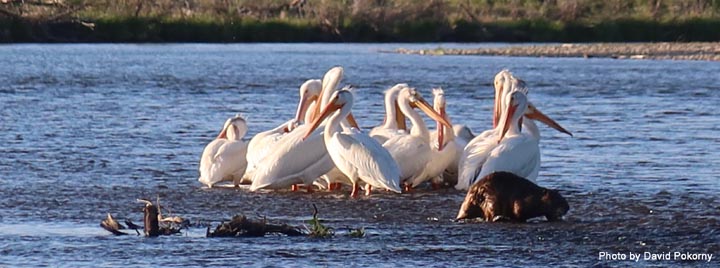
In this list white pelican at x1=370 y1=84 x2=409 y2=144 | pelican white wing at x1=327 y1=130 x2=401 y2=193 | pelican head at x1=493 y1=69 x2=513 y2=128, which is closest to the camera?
pelican white wing at x1=327 y1=130 x2=401 y2=193

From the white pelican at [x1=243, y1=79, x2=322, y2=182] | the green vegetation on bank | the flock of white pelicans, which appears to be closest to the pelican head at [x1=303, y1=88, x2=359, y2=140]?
the flock of white pelicans

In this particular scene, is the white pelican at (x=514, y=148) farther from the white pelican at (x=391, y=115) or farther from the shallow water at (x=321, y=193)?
the white pelican at (x=391, y=115)

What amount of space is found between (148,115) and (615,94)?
8224mm

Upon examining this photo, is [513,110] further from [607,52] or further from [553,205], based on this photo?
Answer: [607,52]

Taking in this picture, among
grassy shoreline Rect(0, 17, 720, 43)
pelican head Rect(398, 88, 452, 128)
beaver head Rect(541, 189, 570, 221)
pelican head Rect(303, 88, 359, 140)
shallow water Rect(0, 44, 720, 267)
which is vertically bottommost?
grassy shoreline Rect(0, 17, 720, 43)

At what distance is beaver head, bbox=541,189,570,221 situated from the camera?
977 cm

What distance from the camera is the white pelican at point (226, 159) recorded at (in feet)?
38.8

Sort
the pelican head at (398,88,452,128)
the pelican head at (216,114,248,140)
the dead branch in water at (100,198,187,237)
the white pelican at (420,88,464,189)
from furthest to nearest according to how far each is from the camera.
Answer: the pelican head at (216,114,248,140)
the pelican head at (398,88,452,128)
the white pelican at (420,88,464,189)
the dead branch in water at (100,198,187,237)

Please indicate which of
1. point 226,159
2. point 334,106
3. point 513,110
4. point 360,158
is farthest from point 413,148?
point 226,159

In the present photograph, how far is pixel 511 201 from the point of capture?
32.1 ft

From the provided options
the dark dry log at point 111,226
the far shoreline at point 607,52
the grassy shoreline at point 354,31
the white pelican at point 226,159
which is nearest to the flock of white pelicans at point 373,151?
the white pelican at point 226,159

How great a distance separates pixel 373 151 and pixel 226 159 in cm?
138

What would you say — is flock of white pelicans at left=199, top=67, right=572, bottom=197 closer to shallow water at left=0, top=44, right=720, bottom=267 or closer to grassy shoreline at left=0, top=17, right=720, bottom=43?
shallow water at left=0, top=44, right=720, bottom=267

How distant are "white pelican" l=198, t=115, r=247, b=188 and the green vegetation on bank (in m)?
31.3
